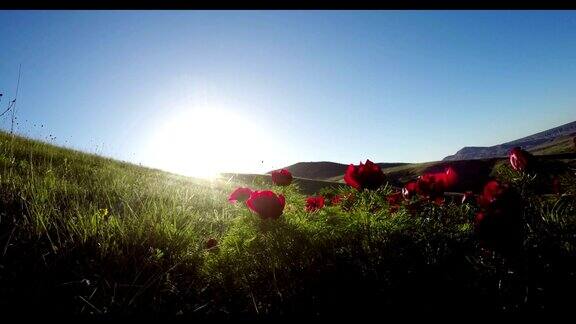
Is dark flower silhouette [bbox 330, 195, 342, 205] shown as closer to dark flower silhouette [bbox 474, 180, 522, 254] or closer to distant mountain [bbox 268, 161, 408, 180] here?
dark flower silhouette [bbox 474, 180, 522, 254]

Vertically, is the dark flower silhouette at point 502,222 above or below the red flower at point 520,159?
below

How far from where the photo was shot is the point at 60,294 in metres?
2.23

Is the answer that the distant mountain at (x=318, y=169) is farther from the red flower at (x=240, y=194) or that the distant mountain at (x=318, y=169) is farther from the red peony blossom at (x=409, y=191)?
the red peony blossom at (x=409, y=191)

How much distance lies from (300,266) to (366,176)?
94cm

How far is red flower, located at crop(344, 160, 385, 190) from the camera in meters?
3.04

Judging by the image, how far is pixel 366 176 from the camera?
3043 mm

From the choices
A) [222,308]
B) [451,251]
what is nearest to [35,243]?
[222,308]

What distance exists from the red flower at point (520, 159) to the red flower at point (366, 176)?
92 centimetres

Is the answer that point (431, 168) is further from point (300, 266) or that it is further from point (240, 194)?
point (300, 266)

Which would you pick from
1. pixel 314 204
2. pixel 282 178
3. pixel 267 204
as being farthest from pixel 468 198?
pixel 282 178

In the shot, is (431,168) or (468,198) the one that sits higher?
(431,168)

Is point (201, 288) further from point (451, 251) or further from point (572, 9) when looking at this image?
point (572, 9)

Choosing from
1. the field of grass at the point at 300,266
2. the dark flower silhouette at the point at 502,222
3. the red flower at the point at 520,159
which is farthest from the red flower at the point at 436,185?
the dark flower silhouette at the point at 502,222

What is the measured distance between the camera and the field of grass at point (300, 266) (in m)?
2.09
